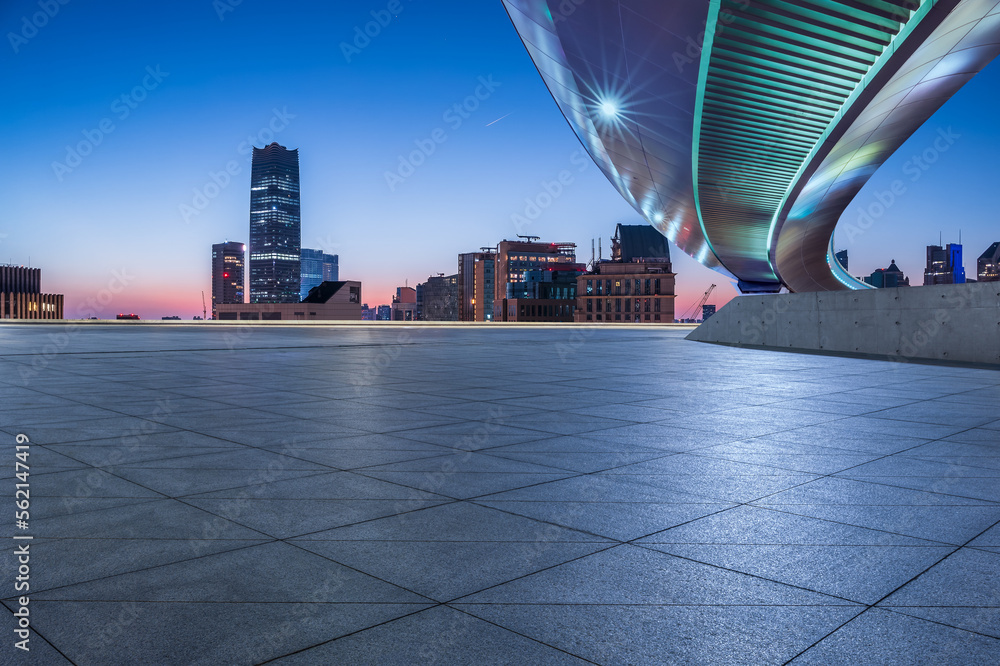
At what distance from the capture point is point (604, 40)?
2502 cm

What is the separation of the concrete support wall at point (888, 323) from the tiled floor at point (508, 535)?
351 inches

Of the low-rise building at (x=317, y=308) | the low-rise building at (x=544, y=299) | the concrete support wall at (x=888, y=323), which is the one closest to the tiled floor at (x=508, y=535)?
the concrete support wall at (x=888, y=323)

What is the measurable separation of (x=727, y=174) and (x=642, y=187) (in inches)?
421

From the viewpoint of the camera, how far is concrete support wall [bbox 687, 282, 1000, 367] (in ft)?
50.6

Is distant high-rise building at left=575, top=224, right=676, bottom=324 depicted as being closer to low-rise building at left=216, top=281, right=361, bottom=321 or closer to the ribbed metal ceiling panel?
low-rise building at left=216, top=281, right=361, bottom=321

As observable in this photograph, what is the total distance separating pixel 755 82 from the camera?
82.9 ft

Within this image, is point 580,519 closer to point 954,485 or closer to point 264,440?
point 954,485

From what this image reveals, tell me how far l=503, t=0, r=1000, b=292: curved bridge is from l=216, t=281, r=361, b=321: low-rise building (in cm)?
8963

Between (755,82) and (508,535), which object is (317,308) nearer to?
(755,82)

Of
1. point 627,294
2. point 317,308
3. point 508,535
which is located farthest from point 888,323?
point 627,294

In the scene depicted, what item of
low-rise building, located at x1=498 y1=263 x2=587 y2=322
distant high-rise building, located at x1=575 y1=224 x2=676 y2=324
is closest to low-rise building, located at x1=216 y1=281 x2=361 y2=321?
low-rise building, located at x1=498 y1=263 x2=587 y2=322

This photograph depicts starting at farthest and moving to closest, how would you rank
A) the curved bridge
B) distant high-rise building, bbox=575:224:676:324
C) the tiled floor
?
distant high-rise building, bbox=575:224:676:324 → the curved bridge → the tiled floor

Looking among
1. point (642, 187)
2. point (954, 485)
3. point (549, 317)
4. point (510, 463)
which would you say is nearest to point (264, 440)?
point (510, 463)

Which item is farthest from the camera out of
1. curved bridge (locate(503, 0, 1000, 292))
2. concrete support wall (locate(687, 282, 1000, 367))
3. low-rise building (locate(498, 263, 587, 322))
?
low-rise building (locate(498, 263, 587, 322))
